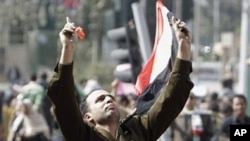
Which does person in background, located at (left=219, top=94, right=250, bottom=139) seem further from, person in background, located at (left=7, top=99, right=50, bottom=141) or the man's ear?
the man's ear

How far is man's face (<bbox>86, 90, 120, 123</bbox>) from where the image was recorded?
25.4 feet

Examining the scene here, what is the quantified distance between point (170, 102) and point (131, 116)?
296 mm

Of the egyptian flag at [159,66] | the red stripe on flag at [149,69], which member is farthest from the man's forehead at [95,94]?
the red stripe on flag at [149,69]

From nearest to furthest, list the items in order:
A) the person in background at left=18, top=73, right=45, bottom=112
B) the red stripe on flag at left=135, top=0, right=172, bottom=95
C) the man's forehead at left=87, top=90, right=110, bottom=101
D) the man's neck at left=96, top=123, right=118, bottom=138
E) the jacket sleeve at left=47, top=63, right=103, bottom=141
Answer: the jacket sleeve at left=47, top=63, right=103, bottom=141, the man's neck at left=96, top=123, right=118, bottom=138, the man's forehead at left=87, top=90, right=110, bottom=101, the red stripe on flag at left=135, top=0, right=172, bottom=95, the person in background at left=18, top=73, right=45, bottom=112

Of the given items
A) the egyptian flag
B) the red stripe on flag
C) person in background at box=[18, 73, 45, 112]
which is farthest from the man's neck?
person in background at box=[18, 73, 45, 112]

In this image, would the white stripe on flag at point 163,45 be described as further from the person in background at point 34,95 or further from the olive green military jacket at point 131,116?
the person in background at point 34,95

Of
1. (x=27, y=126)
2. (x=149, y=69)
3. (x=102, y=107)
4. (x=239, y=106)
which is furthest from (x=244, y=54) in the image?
(x=102, y=107)

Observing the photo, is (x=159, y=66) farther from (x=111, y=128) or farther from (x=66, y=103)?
(x=66, y=103)

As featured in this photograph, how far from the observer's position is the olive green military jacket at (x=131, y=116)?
7.45m

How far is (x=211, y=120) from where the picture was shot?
1454 centimetres

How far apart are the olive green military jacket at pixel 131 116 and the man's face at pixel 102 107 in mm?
109

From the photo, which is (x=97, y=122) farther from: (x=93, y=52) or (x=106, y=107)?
(x=93, y=52)

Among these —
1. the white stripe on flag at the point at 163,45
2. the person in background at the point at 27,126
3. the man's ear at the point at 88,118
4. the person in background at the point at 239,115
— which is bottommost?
the person in background at the point at 27,126

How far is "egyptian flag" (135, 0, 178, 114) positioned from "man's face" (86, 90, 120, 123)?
2.08ft
